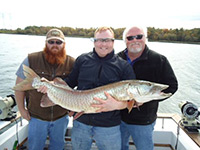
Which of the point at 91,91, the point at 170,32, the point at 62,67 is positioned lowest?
the point at 91,91

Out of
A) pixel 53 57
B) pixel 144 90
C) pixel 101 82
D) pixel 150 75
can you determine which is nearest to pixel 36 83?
pixel 53 57

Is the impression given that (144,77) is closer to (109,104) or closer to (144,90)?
(144,90)

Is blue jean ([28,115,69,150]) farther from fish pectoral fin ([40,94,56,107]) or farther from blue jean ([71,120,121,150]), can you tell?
blue jean ([71,120,121,150])

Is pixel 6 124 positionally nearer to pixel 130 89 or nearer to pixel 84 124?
pixel 84 124

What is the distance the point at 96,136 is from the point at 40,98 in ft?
3.42

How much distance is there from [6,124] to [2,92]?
Result: 23.8ft

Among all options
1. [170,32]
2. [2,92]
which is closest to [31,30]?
[170,32]

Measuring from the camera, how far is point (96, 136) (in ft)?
7.59

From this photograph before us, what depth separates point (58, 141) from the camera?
2834mm

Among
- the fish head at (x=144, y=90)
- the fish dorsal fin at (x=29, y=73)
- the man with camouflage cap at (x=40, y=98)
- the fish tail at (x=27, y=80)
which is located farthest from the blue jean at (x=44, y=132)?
the fish head at (x=144, y=90)

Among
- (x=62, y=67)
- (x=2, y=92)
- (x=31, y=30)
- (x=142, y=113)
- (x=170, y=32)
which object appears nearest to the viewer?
(x=142, y=113)

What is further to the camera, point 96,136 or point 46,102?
point 46,102

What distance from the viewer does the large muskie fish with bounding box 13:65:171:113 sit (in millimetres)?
2258

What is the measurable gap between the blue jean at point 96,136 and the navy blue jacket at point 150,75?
14.3 inches
